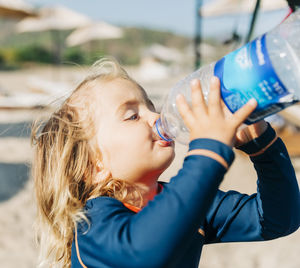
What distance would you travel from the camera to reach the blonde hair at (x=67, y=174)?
128 cm

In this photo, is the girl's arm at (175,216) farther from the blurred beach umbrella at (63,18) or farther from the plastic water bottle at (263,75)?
the blurred beach umbrella at (63,18)

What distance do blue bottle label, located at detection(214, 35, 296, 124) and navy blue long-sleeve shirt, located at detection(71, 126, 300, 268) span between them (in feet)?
0.52

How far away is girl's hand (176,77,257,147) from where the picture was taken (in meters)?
0.92

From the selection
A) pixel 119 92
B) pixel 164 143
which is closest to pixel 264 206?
pixel 164 143

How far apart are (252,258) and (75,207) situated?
2.11 meters

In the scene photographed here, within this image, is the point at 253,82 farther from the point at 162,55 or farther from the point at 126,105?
the point at 162,55

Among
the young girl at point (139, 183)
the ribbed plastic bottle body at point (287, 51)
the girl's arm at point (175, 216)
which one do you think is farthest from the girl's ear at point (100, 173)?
the ribbed plastic bottle body at point (287, 51)

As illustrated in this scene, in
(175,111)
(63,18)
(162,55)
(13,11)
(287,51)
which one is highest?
(287,51)

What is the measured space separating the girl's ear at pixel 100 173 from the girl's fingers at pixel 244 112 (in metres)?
0.55

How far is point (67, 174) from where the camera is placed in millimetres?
1328

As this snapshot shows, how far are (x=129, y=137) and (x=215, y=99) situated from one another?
375mm

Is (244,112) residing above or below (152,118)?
above

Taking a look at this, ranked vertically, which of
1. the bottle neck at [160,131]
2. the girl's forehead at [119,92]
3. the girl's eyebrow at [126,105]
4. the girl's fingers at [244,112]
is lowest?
the bottle neck at [160,131]

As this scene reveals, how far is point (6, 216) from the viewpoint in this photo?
11.3 ft
